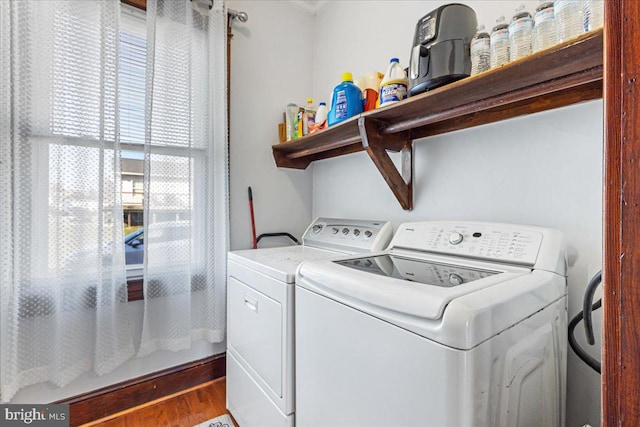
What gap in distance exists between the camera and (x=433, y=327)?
0.63m

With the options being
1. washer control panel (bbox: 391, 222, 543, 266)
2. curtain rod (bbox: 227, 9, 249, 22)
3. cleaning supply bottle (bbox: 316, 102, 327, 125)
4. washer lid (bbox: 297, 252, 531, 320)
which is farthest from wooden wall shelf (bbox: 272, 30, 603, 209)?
curtain rod (bbox: 227, 9, 249, 22)

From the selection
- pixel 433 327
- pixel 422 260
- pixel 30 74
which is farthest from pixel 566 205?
pixel 30 74

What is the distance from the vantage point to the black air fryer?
3.50 feet

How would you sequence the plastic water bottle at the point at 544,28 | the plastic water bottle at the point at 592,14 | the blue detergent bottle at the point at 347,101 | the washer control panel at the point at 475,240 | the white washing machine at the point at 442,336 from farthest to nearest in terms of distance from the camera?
1. the blue detergent bottle at the point at 347,101
2. the washer control panel at the point at 475,240
3. the plastic water bottle at the point at 544,28
4. the plastic water bottle at the point at 592,14
5. the white washing machine at the point at 442,336

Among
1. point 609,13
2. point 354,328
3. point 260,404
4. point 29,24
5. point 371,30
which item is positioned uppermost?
point 371,30

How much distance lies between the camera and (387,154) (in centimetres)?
149

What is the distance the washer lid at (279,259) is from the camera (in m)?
1.14

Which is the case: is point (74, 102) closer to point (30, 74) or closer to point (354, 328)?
point (30, 74)

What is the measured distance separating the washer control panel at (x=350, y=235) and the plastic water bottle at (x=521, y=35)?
34.9 inches

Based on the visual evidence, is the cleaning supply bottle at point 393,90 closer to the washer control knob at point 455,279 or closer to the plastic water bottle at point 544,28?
the plastic water bottle at point 544,28

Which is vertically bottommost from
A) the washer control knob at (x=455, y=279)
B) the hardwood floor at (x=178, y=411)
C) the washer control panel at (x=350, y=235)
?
the hardwood floor at (x=178, y=411)

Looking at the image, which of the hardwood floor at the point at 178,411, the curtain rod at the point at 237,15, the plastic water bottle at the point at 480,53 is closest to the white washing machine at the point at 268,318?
the hardwood floor at the point at 178,411

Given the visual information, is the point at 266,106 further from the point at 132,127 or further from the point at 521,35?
the point at 521,35

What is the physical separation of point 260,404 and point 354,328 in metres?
0.80
